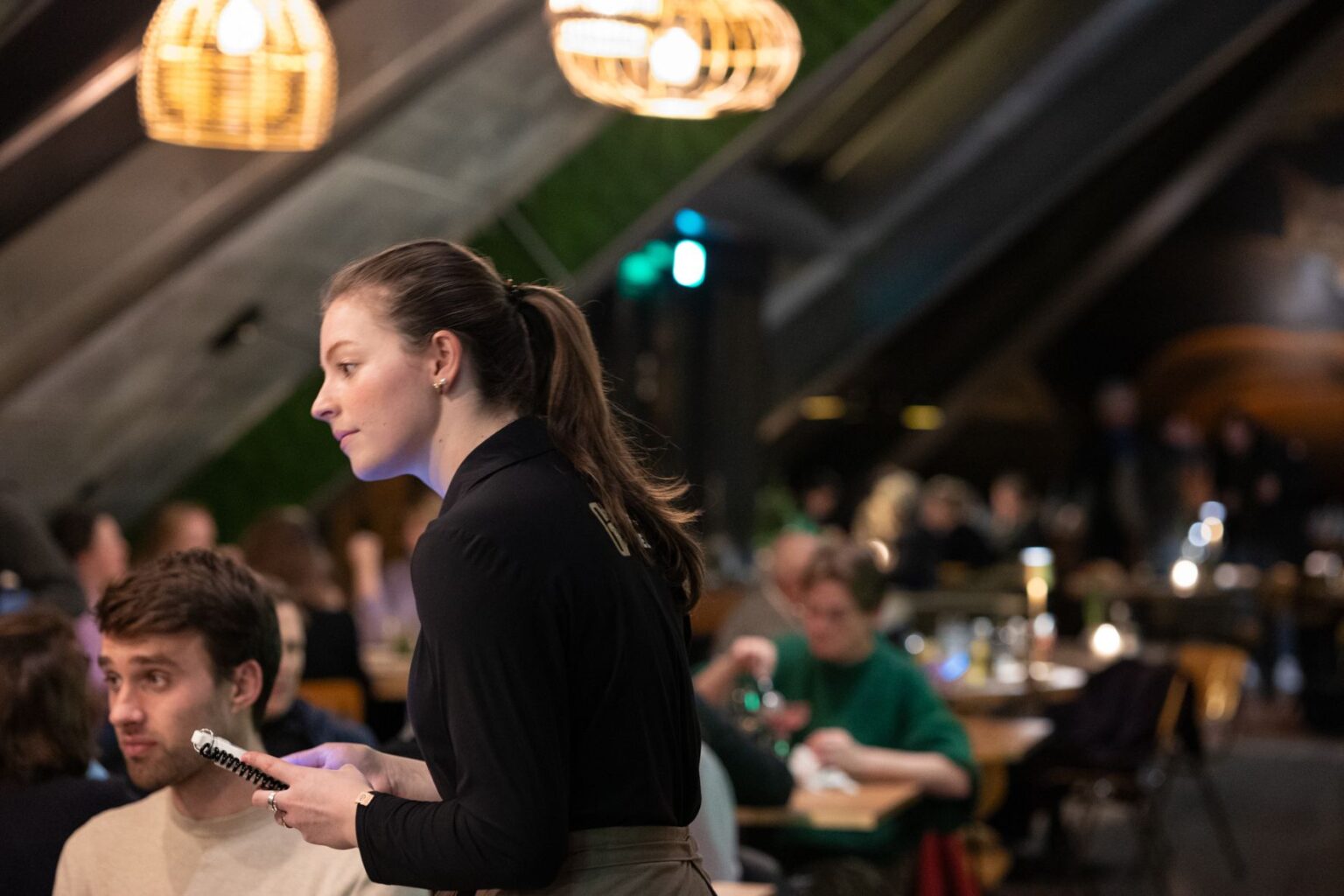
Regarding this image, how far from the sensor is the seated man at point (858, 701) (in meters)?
4.31

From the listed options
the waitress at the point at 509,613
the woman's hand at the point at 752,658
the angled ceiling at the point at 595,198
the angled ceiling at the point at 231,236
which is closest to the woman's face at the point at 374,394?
Result: the waitress at the point at 509,613

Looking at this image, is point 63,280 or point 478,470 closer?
point 478,470

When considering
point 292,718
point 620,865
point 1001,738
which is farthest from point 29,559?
point 620,865

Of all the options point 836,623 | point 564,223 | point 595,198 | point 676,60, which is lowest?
point 836,623

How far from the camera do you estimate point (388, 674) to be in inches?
289

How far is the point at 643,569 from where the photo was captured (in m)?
1.75

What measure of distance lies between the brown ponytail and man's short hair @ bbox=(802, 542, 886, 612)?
2.69 m

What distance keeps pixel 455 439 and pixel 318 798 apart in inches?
14.8

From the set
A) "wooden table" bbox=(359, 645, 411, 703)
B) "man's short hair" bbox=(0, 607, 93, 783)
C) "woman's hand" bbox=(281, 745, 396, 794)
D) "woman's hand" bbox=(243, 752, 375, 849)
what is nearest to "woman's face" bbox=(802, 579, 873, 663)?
"man's short hair" bbox=(0, 607, 93, 783)

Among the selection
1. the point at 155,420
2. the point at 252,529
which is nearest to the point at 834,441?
the point at 155,420

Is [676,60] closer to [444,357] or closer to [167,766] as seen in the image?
[167,766]

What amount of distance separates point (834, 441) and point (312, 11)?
12.6 meters

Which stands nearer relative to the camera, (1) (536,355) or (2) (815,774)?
(1) (536,355)

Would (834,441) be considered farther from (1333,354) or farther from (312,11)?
(312,11)
